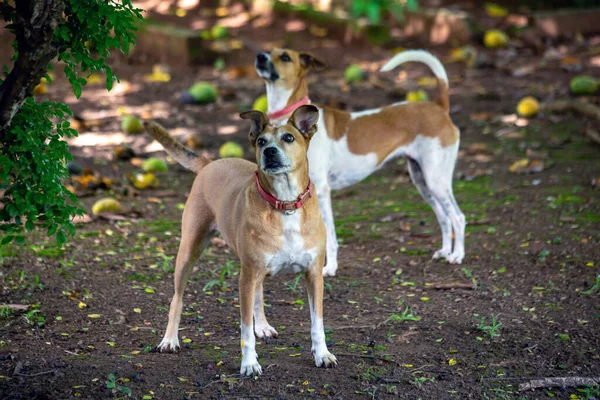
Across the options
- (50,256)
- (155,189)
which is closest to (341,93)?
(155,189)

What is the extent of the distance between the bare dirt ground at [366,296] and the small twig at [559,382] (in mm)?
36

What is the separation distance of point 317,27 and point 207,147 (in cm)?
538

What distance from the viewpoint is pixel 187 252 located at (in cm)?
474

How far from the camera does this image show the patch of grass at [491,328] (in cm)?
497

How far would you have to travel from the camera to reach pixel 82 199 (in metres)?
7.85

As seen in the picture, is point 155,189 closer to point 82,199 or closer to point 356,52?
point 82,199

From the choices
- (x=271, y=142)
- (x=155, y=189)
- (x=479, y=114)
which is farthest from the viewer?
(x=479, y=114)

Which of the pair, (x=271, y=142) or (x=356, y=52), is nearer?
(x=271, y=142)

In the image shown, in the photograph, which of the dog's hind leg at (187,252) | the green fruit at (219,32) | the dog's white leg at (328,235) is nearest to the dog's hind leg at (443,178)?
the dog's white leg at (328,235)

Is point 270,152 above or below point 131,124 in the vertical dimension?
above

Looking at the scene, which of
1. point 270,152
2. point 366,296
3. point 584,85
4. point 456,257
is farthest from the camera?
point 584,85

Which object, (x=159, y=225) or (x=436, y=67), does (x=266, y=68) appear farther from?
(x=159, y=225)

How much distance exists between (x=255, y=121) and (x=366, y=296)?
1939 millimetres

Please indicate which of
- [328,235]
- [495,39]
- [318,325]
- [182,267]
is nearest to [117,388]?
[182,267]
